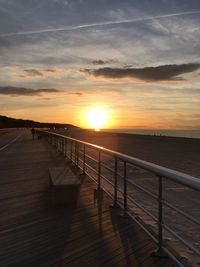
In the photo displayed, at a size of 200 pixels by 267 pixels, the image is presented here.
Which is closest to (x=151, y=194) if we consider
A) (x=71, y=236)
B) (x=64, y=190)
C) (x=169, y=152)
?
(x=71, y=236)

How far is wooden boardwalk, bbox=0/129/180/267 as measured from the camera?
16.7 feet

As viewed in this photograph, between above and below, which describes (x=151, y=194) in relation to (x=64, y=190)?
above

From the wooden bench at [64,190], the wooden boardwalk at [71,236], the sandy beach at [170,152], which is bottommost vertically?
the sandy beach at [170,152]

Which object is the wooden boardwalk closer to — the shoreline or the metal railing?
the metal railing

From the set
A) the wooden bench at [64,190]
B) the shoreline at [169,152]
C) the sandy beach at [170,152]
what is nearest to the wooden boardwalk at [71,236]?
the wooden bench at [64,190]

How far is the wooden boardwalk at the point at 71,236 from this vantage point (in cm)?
509

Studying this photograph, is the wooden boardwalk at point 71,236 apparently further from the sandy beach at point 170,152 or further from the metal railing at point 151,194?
the sandy beach at point 170,152

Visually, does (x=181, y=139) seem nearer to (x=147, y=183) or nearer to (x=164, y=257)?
(x=147, y=183)

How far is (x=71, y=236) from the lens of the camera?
6.12 meters

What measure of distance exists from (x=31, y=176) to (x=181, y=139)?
4448 cm

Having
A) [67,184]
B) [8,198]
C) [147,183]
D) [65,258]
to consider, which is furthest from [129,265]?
[147,183]

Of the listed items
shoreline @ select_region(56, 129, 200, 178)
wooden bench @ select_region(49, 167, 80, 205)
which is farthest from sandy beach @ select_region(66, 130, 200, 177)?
wooden bench @ select_region(49, 167, 80, 205)

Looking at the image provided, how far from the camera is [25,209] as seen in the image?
27.1ft

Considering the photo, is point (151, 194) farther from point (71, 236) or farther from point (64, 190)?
point (64, 190)
